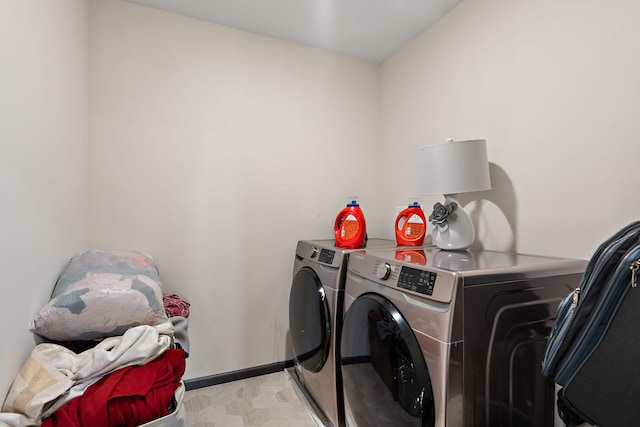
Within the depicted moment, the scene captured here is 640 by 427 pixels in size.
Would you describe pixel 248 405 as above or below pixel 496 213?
below

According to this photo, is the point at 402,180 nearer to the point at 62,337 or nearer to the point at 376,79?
the point at 376,79

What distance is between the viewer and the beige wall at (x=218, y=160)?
1.83 meters

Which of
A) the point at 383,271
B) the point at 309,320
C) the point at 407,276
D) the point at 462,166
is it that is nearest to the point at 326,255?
the point at 309,320

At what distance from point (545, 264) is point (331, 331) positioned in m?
0.98

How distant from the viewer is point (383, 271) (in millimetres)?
1225

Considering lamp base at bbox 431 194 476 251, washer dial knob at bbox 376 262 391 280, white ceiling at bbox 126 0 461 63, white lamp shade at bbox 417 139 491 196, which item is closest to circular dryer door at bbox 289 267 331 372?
washer dial knob at bbox 376 262 391 280

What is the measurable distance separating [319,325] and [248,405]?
0.71 m

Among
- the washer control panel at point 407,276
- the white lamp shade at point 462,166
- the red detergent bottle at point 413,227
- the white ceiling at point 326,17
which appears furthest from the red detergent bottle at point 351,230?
the white ceiling at point 326,17

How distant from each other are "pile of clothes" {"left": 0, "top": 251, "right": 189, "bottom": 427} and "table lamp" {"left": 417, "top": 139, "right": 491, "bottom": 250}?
132 cm

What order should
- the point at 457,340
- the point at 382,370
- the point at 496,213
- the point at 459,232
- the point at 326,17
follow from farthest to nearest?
the point at 326,17 < the point at 496,213 < the point at 459,232 < the point at 382,370 < the point at 457,340

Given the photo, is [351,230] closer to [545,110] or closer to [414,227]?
[414,227]

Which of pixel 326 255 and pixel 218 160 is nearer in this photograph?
pixel 326 255

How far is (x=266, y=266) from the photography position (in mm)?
2203

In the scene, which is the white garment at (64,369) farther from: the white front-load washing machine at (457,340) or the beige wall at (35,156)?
the white front-load washing machine at (457,340)
